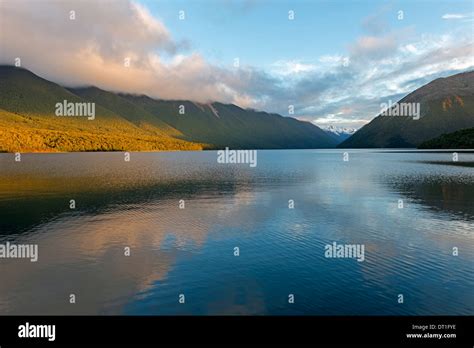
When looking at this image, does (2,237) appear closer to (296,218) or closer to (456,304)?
(296,218)

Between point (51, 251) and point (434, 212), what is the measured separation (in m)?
62.3

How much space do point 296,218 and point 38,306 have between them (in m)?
39.5

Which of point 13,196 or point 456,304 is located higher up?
point 13,196

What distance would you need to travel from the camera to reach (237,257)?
1475 inches

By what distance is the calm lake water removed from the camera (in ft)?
88.1

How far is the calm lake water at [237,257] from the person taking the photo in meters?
26.8

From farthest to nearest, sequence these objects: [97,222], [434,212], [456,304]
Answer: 1. [434,212]
2. [97,222]
3. [456,304]

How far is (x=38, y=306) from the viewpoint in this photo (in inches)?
1050

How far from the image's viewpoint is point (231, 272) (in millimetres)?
32906

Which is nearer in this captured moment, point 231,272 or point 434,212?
point 231,272
